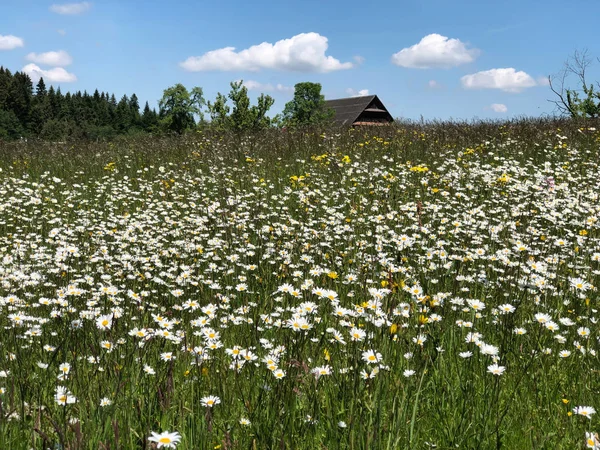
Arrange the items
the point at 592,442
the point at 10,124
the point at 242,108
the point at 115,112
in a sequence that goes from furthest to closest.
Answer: the point at 115,112 → the point at 10,124 → the point at 242,108 → the point at 592,442

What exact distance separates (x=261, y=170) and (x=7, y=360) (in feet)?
23.4

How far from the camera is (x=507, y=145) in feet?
37.7

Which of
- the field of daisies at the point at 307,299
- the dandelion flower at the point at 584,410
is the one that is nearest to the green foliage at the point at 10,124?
the field of daisies at the point at 307,299

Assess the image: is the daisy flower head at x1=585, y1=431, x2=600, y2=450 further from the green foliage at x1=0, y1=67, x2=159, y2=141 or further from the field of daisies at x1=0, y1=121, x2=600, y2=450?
the green foliage at x1=0, y1=67, x2=159, y2=141

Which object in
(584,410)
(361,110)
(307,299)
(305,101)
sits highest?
(305,101)

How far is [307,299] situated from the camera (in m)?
3.59

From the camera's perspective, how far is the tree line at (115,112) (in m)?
35.3

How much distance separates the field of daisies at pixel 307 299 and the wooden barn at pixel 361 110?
1971 inches

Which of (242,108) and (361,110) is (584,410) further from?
(361,110)

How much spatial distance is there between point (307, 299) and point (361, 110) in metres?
60.1

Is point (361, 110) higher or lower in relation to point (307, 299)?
higher

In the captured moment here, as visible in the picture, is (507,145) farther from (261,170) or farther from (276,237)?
(276,237)

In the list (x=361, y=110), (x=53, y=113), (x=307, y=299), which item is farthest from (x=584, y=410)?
(x=53, y=113)

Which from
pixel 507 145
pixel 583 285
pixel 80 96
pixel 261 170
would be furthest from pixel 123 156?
pixel 80 96
